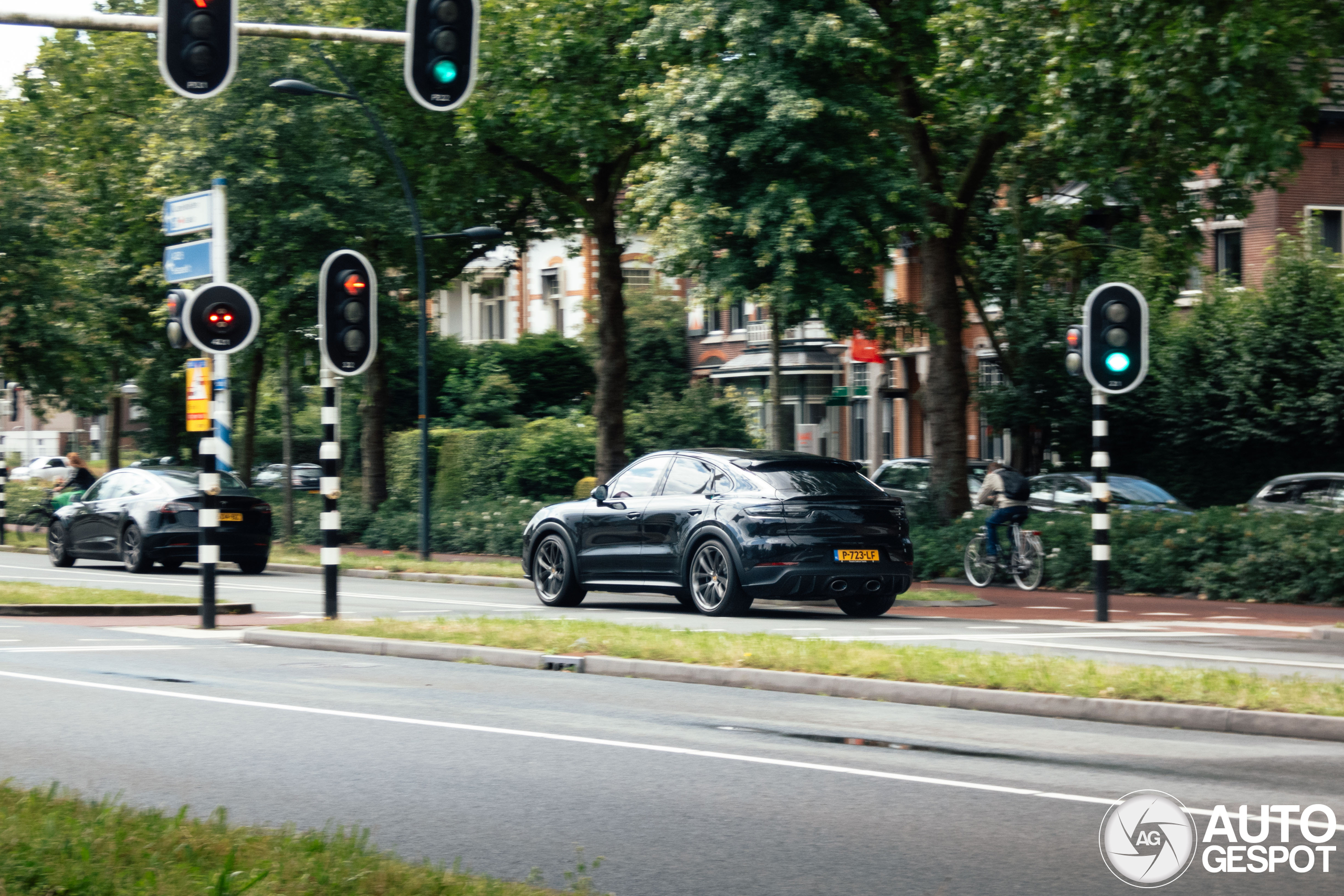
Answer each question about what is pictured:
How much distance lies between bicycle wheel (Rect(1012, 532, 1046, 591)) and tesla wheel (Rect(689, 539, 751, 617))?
6.22 m

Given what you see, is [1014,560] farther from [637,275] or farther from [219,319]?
[637,275]

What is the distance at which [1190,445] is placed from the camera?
31688mm

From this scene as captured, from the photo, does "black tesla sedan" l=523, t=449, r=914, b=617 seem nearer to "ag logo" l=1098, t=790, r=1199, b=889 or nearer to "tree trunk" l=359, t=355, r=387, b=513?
"ag logo" l=1098, t=790, r=1199, b=889

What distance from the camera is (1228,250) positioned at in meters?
37.0

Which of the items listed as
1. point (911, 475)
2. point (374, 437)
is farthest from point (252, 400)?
point (911, 475)

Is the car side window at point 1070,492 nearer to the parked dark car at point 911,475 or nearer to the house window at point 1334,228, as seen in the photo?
the parked dark car at point 911,475

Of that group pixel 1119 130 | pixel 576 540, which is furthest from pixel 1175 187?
pixel 576 540

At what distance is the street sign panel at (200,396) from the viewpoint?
14.8 m

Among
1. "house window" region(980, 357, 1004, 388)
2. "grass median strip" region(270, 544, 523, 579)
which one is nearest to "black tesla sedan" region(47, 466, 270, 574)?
"grass median strip" region(270, 544, 523, 579)

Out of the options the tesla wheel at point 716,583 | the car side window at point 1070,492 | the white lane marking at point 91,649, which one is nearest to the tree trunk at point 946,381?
the car side window at point 1070,492

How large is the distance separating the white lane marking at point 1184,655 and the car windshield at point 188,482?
13522 mm

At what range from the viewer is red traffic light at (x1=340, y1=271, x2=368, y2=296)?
14469mm

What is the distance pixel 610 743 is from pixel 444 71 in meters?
4.45

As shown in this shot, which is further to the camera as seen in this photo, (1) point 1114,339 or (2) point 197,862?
(1) point 1114,339
